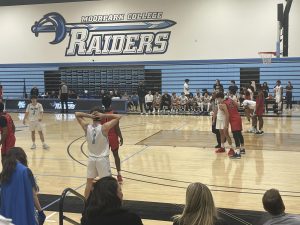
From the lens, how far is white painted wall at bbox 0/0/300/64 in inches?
955

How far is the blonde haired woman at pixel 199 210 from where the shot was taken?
2967mm

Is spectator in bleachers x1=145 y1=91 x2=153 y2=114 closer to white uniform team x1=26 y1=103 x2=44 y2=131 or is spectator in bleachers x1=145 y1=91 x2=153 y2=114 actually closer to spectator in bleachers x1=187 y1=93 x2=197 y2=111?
spectator in bleachers x1=187 y1=93 x2=197 y2=111

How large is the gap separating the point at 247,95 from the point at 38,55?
1752cm

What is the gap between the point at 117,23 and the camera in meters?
27.6

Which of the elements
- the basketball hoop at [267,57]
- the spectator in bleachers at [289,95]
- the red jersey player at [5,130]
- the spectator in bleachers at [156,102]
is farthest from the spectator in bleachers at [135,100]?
the red jersey player at [5,130]

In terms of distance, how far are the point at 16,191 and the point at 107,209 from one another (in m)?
1.66

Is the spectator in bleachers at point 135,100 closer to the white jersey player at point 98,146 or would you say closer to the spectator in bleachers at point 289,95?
the spectator in bleachers at point 289,95

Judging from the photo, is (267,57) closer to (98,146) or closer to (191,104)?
(191,104)

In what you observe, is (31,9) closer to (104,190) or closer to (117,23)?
(117,23)

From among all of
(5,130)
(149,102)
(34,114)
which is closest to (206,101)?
(149,102)

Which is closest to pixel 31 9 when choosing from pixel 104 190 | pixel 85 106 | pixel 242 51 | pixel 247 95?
pixel 85 106

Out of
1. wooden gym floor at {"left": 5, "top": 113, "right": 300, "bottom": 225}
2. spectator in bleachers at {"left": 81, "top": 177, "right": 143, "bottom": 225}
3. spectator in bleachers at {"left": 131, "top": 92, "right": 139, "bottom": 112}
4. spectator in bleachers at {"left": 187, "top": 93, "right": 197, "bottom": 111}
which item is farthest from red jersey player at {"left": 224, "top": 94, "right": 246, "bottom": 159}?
spectator in bleachers at {"left": 131, "top": 92, "right": 139, "bottom": 112}

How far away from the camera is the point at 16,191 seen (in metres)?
4.17

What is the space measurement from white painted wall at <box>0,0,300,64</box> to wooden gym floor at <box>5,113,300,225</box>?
913cm
